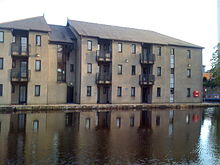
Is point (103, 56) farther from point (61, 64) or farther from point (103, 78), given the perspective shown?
point (61, 64)

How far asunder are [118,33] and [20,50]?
46.7ft

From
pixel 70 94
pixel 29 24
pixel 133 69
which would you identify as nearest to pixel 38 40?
pixel 29 24

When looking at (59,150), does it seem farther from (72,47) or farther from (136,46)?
(136,46)

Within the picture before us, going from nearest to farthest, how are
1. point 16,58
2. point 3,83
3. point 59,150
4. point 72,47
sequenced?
point 59,150 → point 3,83 → point 16,58 → point 72,47

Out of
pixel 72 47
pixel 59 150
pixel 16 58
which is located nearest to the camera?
pixel 59 150

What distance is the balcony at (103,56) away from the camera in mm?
36594

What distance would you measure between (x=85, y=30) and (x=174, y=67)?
14.8 m

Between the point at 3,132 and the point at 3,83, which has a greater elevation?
the point at 3,83

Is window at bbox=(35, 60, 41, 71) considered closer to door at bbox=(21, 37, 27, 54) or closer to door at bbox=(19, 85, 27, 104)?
door at bbox=(21, 37, 27, 54)

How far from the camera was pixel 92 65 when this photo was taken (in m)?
36.3

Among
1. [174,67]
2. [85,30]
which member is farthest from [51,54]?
[174,67]

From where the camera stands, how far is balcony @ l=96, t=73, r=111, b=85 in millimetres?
36438

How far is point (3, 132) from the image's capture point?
1562cm

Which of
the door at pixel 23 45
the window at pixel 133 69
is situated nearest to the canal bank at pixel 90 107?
the window at pixel 133 69
